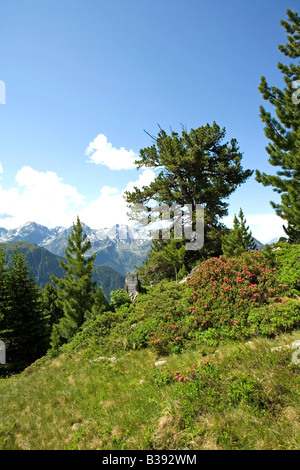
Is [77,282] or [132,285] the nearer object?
[132,285]

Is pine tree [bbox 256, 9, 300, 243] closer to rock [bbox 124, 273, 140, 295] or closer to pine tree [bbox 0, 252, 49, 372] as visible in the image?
rock [bbox 124, 273, 140, 295]

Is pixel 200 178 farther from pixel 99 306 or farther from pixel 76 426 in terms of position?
pixel 76 426

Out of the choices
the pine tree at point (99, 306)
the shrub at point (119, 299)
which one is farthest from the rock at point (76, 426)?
the shrub at point (119, 299)

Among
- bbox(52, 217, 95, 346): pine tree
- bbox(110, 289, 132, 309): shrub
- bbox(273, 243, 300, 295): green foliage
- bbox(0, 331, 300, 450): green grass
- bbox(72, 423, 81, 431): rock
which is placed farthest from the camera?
bbox(52, 217, 95, 346): pine tree

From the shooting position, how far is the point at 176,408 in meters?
4.53

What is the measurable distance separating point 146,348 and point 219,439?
5.94 meters

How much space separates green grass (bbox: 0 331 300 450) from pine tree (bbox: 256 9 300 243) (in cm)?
836

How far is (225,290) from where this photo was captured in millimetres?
9734

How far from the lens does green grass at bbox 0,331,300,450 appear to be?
389cm

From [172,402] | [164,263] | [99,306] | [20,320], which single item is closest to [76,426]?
[172,402]

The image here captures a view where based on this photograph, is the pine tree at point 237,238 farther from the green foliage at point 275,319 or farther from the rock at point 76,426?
the rock at point 76,426

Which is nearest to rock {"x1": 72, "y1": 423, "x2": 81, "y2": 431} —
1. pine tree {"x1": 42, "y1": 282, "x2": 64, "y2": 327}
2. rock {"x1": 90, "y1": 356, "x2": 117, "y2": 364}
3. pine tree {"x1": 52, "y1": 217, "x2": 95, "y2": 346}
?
rock {"x1": 90, "y1": 356, "x2": 117, "y2": 364}

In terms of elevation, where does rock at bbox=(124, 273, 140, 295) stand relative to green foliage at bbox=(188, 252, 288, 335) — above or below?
below

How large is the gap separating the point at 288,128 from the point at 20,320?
28.3 m
